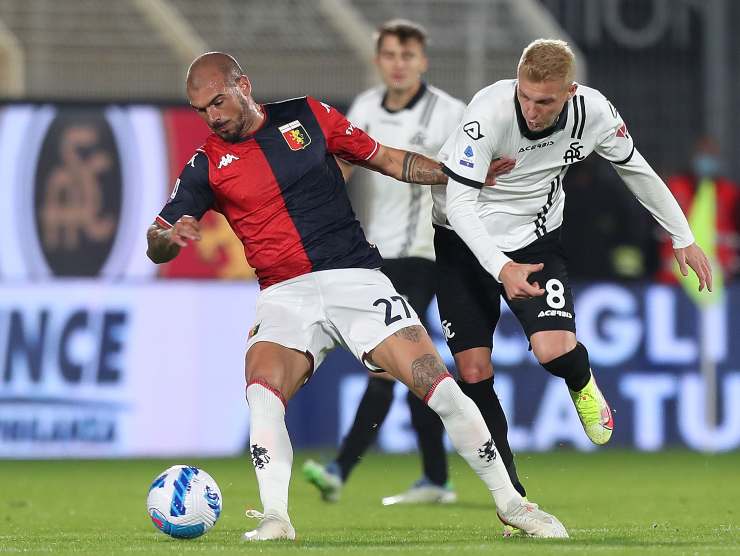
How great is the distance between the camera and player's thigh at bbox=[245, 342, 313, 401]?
6438 mm

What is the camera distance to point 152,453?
1207 cm

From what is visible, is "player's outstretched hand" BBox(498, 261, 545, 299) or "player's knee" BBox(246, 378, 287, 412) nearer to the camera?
"player's outstretched hand" BBox(498, 261, 545, 299)

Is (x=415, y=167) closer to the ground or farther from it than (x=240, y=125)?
closer to the ground

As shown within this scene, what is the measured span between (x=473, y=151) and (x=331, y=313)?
871mm

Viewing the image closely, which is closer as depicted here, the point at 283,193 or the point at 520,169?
the point at 283,193

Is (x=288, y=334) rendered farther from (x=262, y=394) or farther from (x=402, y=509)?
(x=402, y=509)

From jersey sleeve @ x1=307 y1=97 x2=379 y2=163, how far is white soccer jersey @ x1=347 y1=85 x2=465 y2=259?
74.6 inches

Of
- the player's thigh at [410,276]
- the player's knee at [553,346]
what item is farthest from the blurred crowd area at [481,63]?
the player's knee at [553,346]

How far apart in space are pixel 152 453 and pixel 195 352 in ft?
2.67

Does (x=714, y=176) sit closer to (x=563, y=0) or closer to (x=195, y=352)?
(x=563, y=0)

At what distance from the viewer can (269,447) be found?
20.9 ft

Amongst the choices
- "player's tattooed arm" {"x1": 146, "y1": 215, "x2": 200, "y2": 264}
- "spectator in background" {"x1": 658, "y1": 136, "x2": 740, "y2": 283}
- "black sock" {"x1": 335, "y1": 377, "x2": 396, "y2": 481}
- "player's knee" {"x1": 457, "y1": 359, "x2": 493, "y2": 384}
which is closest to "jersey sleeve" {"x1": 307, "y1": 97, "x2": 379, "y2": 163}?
"player's tattooed arm" {"x1": 146, "y1": 215, "x2": 200, "y2": 264}

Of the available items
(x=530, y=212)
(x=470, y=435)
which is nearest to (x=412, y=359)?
(x=470, y=435)

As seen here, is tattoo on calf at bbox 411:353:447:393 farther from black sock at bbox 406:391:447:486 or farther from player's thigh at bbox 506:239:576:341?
black sock at bbox 406:391:447:486
